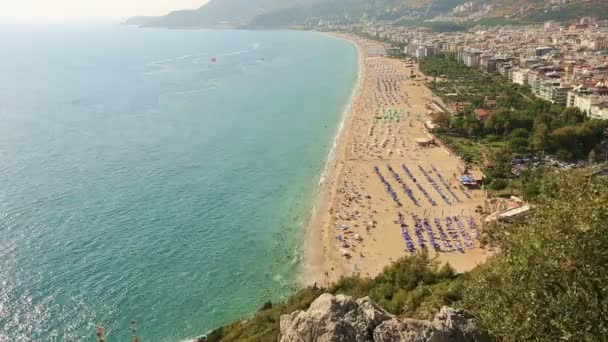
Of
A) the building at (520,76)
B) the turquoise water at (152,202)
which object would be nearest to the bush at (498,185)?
the turquoise water at (152,202)

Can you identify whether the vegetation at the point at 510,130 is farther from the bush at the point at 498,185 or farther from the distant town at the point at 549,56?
the distant town at the point at 549,56

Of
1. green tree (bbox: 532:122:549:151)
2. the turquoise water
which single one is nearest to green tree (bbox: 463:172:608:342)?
the turquoise water

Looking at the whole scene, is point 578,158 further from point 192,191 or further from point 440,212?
point 192,191

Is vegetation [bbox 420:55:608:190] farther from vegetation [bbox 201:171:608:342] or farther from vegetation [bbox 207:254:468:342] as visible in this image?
vegetation [bbox 201:171:608:342]

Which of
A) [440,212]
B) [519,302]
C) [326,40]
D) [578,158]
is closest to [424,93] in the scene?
[578,158]

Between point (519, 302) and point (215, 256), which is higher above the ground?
point (519, 302)

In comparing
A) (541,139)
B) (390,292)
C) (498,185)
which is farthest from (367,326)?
(541,139)
